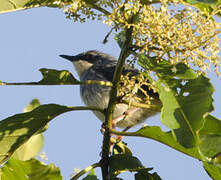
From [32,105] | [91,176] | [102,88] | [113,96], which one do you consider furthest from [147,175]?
[102,88]

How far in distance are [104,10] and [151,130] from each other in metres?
0.81

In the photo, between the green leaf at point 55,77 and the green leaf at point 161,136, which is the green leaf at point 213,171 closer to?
the green leaf at point 161,136

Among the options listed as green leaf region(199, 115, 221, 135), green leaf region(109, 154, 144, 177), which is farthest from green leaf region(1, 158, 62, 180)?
green leaf region(199, 115, 221, 135)

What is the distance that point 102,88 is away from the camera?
5.53m

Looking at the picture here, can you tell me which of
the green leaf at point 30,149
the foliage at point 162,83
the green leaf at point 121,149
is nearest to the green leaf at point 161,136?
the foliage at point 162,83

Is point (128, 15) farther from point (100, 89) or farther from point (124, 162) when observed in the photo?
point (100, 89)

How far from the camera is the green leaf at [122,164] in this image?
249 cm

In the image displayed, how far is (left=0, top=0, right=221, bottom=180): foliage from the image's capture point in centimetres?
199

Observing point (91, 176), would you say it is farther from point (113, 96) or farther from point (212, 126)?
point (212, 126)

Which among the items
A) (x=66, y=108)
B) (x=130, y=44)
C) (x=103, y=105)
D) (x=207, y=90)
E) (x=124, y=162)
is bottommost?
(x=103, y=105)

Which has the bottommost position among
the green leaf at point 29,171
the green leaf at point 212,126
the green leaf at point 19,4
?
the green leaf at point 29,171

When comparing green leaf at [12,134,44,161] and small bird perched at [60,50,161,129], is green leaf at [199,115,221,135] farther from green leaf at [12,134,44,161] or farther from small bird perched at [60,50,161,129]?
small bird perched at [60,50,161,129]

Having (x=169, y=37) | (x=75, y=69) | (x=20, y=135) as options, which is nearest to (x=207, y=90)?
(x=169, y=37)

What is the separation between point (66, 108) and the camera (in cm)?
254
